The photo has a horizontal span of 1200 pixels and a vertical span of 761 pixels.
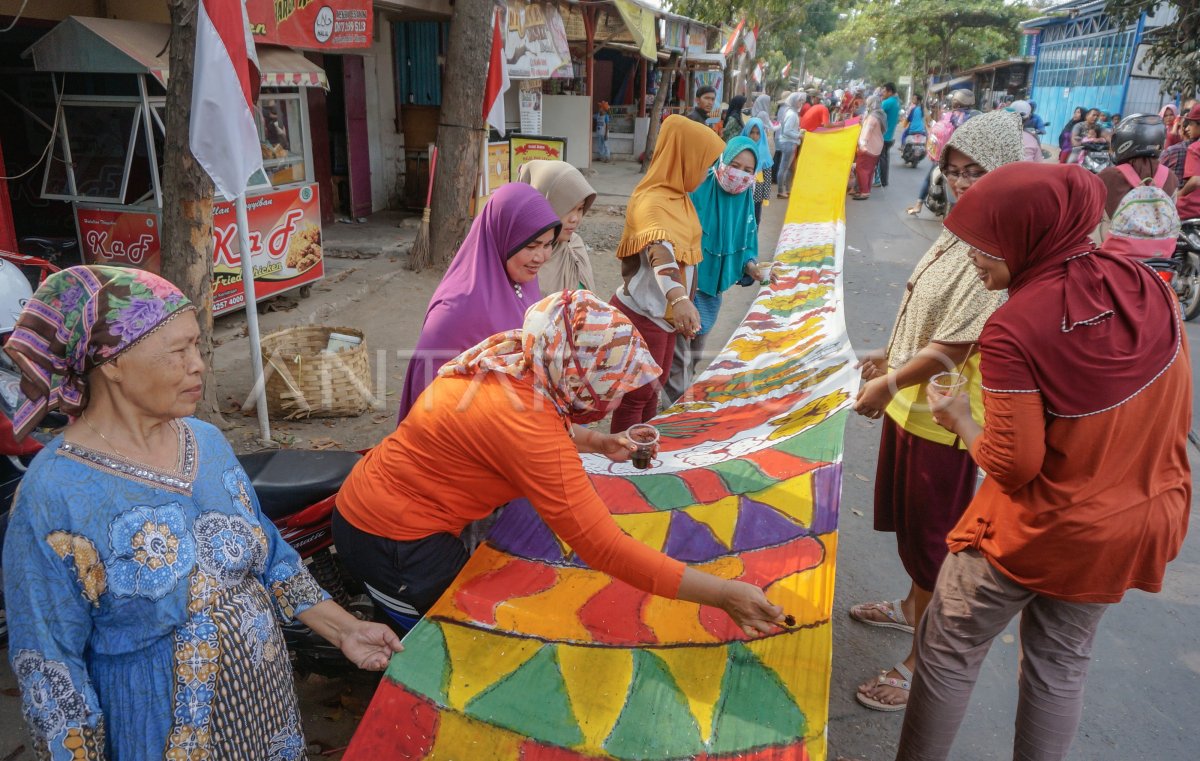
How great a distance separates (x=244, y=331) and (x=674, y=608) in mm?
4767

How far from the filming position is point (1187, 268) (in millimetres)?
7016

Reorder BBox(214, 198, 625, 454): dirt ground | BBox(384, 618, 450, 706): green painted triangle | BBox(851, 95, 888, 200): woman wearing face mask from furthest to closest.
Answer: BBox(851, 95, 888, 200): woman wearing face mask
BBox(214, 198, 625, 454): dirt ground
BBox(384, 618, 450, 706): green painted triangle

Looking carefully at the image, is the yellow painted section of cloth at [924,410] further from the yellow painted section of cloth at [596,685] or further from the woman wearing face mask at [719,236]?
the woman wearing face mask at [719,236]

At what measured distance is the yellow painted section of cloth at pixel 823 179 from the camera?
847 cm

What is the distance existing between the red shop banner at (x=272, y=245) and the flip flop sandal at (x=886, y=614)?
4.61 meters

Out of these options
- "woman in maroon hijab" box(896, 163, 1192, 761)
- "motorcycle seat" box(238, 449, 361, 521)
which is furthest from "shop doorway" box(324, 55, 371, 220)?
"woman in maroon hijab" box(896, 163, 1192, 761)

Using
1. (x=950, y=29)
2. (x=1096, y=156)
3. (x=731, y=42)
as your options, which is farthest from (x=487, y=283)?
(x=950, y=29)

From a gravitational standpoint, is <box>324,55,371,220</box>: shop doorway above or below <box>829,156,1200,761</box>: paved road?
above

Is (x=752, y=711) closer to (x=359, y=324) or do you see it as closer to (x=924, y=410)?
(x=924, y=410)

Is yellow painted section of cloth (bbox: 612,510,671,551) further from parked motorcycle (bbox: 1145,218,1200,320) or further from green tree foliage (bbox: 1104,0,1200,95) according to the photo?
green tree foliage (bbox: 1104,0,1200,95)

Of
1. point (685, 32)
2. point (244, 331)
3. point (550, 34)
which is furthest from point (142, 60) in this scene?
point (685, 32)

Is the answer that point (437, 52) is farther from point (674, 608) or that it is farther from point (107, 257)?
point (674, 608)

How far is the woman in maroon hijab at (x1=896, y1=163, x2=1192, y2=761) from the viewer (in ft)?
5.18

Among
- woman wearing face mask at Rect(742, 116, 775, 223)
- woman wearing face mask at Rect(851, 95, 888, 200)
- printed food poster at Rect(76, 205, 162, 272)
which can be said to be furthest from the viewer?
woman wearing face mask at Rect(851, 95, 888, 200)
